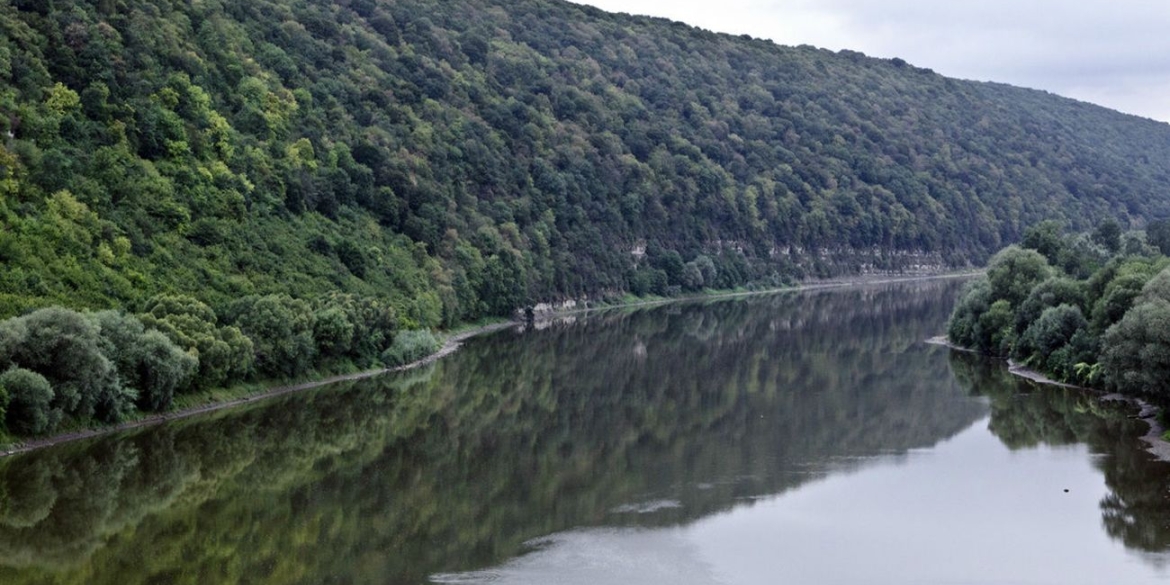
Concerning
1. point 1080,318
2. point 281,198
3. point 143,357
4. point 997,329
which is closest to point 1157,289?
point 1080,318

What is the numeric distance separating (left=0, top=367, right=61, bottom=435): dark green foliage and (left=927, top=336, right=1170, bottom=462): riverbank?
142 feet

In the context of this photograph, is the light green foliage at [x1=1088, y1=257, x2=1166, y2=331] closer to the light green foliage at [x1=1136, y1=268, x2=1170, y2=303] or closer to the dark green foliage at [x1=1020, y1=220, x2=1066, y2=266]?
the light green foliage at [x1=1136, y1=268, x2=1170, y2=303]

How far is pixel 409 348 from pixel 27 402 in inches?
1464

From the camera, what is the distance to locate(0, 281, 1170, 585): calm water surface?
133 feet

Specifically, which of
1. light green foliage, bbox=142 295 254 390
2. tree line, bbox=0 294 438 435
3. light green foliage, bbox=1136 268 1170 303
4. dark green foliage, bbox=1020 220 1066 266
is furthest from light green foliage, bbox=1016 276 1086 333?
light green foliage, bbox=142 295 254 390

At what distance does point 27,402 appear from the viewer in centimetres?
5369

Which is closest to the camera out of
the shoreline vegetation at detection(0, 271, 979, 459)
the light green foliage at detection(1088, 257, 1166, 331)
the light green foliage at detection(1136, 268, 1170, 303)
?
the shoreline vegetation at detection(0, 271, 979, 459)

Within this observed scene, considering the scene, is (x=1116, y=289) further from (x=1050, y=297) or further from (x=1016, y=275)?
(x=1016, y=275)

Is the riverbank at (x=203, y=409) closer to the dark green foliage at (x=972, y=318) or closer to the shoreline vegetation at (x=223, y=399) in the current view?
the shoreline vegetation at (x=223, y=399)

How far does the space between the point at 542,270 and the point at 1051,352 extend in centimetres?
6891

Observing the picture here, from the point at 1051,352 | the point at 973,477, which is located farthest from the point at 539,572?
the point at 1051,352

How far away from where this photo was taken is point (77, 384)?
5606 centimetres

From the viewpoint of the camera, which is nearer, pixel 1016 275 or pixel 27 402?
pixel 27 402

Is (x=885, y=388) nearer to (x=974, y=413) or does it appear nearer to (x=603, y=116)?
(x=974, y=413)
